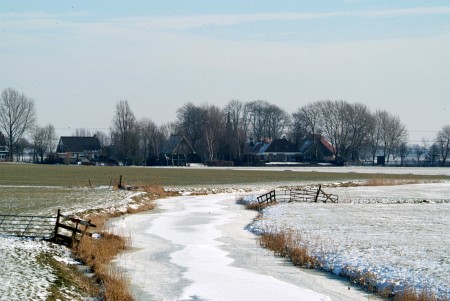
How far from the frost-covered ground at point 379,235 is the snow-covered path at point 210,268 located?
1562mm

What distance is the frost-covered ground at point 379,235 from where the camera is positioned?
2388 centimetres

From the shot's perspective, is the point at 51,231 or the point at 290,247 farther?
the point at 51,231

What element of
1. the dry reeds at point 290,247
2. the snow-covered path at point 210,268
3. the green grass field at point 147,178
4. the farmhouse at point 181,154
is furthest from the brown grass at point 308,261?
the farmhouse at point 181,154

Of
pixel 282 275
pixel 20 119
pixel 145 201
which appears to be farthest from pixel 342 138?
pixel 282 275

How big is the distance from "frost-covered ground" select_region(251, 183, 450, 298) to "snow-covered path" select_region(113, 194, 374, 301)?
5.13ft

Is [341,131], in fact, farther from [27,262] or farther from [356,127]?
[27,262]

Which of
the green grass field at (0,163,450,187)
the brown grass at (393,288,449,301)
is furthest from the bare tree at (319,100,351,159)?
the brown grass at (393,288,449,301)

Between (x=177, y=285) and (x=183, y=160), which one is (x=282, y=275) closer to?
(x=177, y=285)

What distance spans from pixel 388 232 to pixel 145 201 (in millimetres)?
28577

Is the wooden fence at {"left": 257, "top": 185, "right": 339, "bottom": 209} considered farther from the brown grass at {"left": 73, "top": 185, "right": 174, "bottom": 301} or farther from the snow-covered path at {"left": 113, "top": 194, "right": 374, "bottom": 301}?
the brown grass at {"left": 73, "top": 185, "right": 174, "bottom": 301}

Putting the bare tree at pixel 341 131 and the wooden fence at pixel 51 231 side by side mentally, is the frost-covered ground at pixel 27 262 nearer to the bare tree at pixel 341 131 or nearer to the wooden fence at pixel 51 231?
the wooden fence at pixel 51 231

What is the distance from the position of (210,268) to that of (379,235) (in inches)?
460

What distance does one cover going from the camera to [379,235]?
35.1 m

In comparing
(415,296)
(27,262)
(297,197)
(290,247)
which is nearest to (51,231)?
(27,262)
